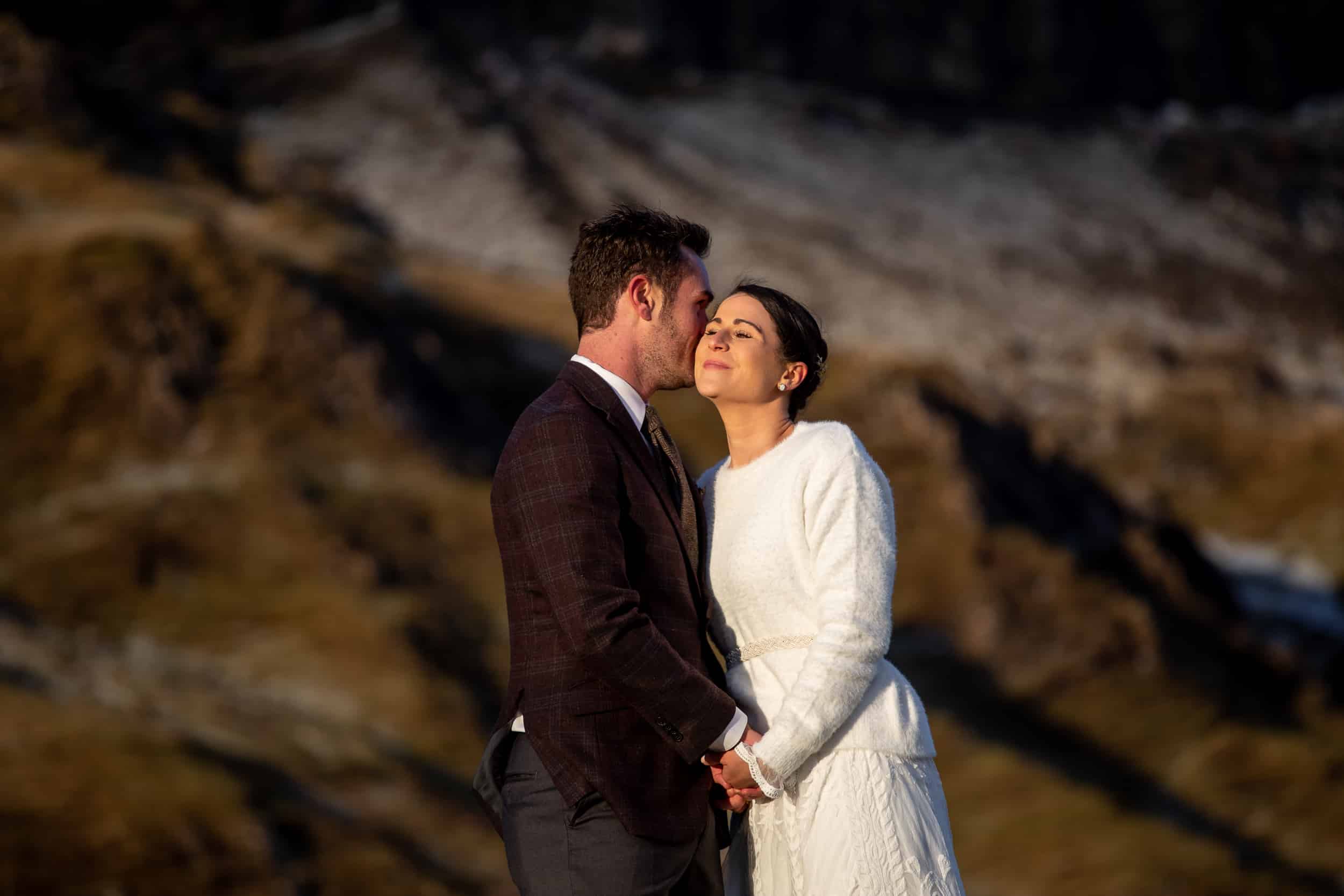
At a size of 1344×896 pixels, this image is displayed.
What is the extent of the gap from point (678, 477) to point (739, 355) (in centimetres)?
29

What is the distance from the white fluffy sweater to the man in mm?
95

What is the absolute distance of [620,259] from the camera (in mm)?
2793

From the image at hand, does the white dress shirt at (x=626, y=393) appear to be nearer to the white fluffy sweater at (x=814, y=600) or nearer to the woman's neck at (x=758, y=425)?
the white fluffy sweater at (x=814, y=600)

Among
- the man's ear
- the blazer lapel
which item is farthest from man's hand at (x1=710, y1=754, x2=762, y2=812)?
the man's ear

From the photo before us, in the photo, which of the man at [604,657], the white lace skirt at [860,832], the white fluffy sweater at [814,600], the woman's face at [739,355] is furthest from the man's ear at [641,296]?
the white lace skirt at [860,832]

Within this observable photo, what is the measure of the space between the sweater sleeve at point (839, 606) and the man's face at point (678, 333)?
373 millimetres

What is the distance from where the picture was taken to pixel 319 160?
14.3 metres

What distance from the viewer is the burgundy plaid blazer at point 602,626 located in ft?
8.02

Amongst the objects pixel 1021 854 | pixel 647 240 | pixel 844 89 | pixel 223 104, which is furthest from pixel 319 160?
pixel 647 240

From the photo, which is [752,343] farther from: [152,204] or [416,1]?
[416,1]

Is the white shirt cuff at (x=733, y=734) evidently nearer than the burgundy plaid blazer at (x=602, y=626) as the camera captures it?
No

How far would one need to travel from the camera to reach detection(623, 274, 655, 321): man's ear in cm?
279

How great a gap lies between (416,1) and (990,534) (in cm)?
966

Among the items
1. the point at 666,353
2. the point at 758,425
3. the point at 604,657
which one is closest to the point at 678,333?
the point at 666,353
